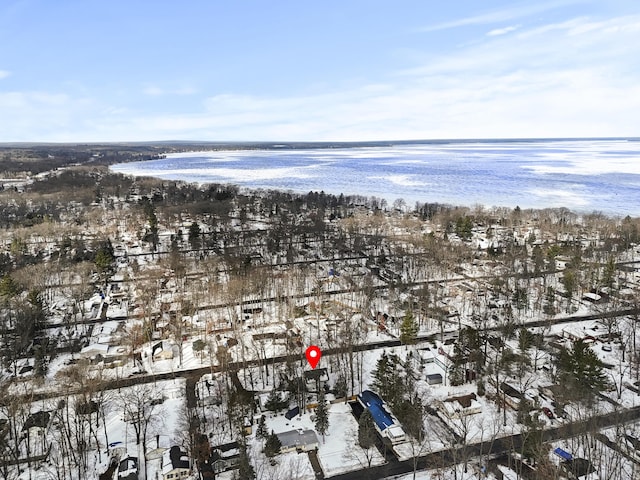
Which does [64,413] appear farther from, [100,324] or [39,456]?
[100,324]

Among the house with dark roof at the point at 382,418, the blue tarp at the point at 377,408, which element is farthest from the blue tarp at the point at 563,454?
the blue tarp at the point at 377,408

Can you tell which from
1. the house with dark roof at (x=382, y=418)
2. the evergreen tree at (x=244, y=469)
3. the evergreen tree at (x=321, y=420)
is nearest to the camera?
the evergreen tree at (x=244, y=469)

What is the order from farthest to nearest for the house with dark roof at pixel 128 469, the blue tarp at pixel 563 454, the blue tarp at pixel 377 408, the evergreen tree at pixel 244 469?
the blue tarp at pixel 377 408
the blue tarp at pixel 563 454
the house with dark roof at pixel 128 469
the evergreen tree at pixel 244 469

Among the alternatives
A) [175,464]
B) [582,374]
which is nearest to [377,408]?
[175,464]

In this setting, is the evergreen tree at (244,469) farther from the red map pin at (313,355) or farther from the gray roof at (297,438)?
the red map pin at (313,355)

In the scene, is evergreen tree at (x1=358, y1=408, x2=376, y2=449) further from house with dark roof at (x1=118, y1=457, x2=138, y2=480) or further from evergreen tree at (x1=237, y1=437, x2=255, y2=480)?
house with dark roof at (x1=118, y1=457, x2=138, y2=480)

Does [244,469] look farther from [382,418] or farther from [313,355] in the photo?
[313,355]

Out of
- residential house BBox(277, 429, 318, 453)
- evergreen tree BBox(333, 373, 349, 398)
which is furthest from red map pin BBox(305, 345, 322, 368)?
residential house BBox(277, 429, 318, 453)

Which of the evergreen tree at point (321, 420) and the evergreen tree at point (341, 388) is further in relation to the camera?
the evergreen tree at point (341, 388)
